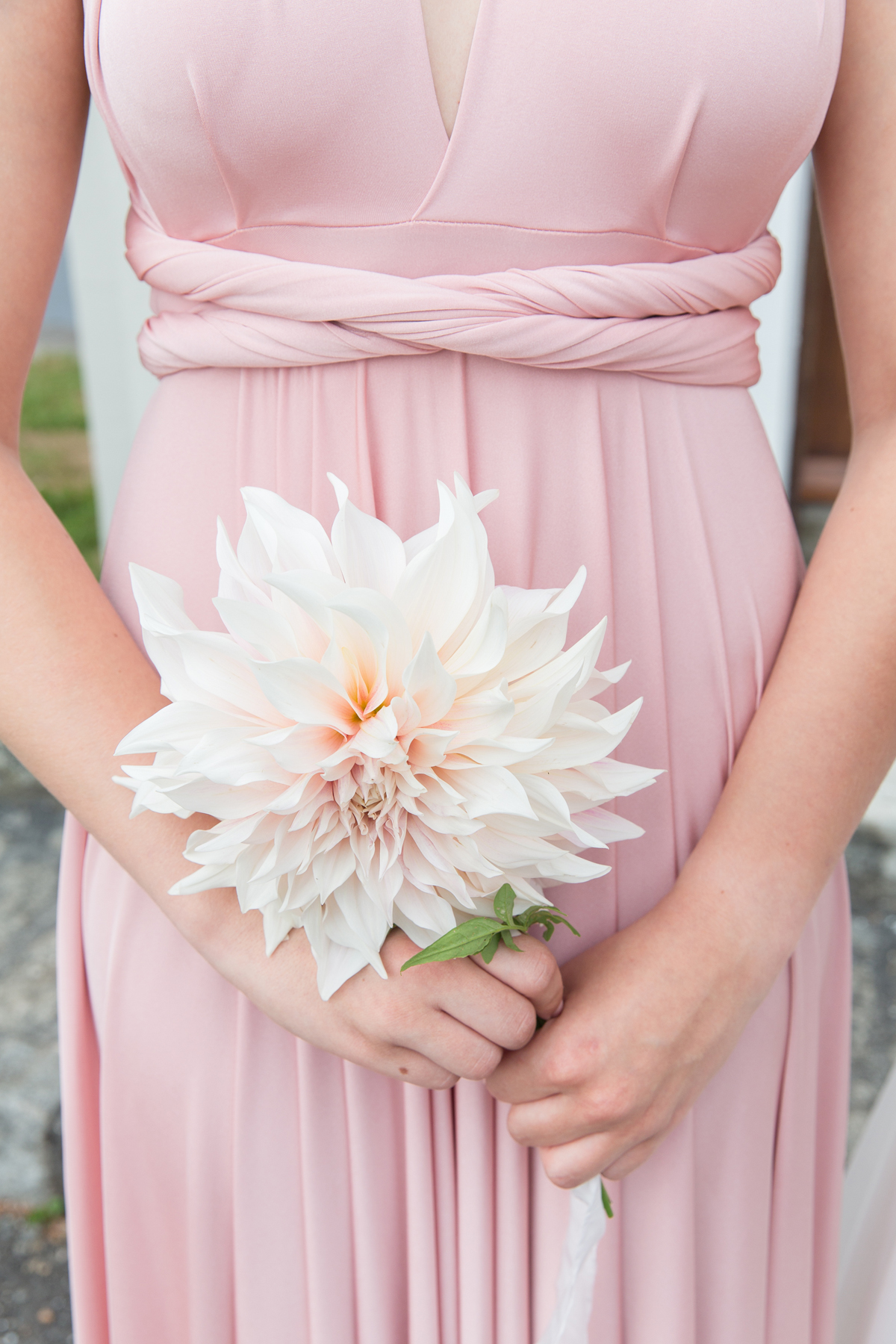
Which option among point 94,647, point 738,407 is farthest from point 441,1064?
point 738,407

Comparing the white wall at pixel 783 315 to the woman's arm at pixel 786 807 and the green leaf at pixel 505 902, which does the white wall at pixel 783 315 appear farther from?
the green leaf at pixel 505 902

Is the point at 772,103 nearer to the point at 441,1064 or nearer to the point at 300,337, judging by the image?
the point at 300,337

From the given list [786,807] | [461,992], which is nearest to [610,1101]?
[461,992]

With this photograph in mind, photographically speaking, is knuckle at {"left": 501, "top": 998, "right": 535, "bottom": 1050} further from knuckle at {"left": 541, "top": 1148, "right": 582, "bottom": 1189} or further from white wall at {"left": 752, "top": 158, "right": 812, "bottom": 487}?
white wall at {"left": 752, "top": 158, "right": 812, "bottom": 487}

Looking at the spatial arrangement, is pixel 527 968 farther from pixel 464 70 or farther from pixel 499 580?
pixel 464 70

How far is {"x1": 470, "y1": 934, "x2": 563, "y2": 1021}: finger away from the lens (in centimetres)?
72

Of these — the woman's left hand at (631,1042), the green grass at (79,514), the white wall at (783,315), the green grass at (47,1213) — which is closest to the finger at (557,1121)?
the woman's left hand at (631,1042)

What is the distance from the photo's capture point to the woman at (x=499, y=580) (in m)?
0.77

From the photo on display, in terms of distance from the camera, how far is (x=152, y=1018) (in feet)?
3.00

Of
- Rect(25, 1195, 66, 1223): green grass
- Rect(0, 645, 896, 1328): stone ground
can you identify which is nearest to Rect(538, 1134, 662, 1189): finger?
Rect(0, 645, 896, 1328): stone ground

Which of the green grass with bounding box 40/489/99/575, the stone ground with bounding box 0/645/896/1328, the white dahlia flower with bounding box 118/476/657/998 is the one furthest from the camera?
the green grass with bounding box 40/489/99/575

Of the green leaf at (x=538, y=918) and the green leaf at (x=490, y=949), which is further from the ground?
the green leaf at (x=538, y=918)

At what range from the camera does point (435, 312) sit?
0.79m

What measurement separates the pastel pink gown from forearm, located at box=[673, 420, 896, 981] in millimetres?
46
